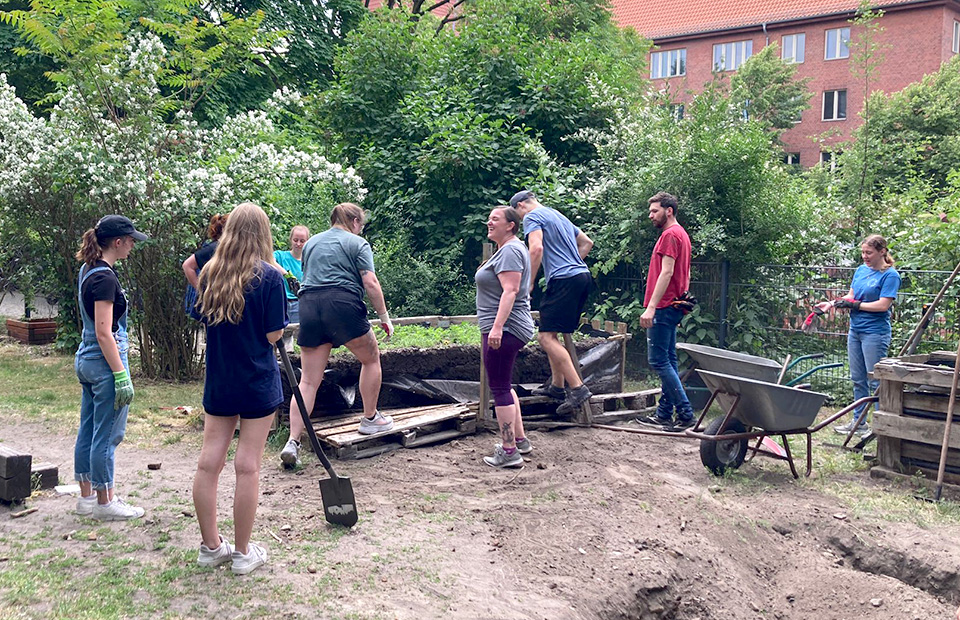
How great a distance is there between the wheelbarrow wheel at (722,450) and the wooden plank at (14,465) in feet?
15.1

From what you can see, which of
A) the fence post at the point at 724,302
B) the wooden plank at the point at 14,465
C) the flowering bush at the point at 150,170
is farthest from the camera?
the fence post at the point at 724,302

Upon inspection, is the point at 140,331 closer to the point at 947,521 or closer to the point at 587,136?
the point at 587,136

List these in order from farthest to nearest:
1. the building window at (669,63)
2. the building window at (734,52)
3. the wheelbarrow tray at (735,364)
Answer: the building window at (669,63) → the building window at (734,52) → the wheelbarrow tray at (735,364)

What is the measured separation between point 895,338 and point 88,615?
8.12 metres

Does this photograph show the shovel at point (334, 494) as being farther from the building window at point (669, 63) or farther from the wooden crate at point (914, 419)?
the building window at point (669, 63)

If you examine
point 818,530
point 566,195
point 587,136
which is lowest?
point 818,530

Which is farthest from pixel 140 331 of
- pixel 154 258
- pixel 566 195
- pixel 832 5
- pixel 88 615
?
pixel 832 5

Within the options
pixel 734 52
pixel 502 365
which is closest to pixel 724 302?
pixel 502 365

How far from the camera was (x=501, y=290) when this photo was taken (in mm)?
6219

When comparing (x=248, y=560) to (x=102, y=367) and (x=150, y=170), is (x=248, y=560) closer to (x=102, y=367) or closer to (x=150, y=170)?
(x=102, y=367)

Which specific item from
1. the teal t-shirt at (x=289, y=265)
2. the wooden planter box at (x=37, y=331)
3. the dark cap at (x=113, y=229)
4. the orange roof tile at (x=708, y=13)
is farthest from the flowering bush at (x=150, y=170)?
the orange roof tile at (x=708, y=13)

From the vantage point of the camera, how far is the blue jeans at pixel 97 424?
4688mm

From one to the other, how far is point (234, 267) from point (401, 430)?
2.86 meters

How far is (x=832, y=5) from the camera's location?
132ft
